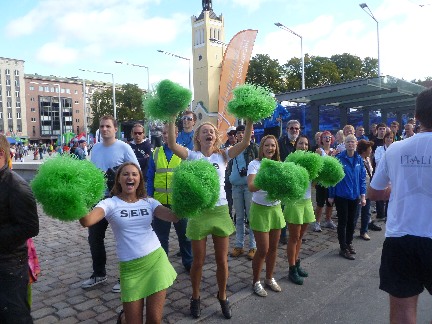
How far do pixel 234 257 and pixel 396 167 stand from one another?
3519mm

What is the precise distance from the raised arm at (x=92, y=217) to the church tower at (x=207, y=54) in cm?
5957

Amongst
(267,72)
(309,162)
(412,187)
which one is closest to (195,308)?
(309,162)

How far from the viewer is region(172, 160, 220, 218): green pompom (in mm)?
2760

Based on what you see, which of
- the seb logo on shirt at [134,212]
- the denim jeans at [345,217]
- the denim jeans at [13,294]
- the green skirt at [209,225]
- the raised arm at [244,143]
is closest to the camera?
the denim jeans at [13,294]

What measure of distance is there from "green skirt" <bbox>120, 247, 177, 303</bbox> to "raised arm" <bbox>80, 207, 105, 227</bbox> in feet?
1.35

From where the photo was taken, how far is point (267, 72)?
48.8 m

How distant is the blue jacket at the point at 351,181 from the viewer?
559 cm

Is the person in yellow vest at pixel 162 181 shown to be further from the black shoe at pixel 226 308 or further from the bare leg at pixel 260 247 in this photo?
the black shoe at pixel 226 308

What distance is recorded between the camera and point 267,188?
3484mm

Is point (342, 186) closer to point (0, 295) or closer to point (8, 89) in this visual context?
point (0, 295)

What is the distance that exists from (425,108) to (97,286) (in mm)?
3950

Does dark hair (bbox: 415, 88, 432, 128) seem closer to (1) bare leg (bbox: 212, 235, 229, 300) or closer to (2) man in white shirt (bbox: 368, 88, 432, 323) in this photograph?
(2) man in white shirt (bbox: 368, 88, 432, 323)

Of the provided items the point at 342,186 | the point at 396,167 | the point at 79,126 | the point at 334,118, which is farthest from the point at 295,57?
the point at 79,126

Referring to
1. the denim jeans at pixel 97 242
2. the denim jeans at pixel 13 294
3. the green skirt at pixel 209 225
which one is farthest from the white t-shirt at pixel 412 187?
the denim jeans at pixel 97 242
